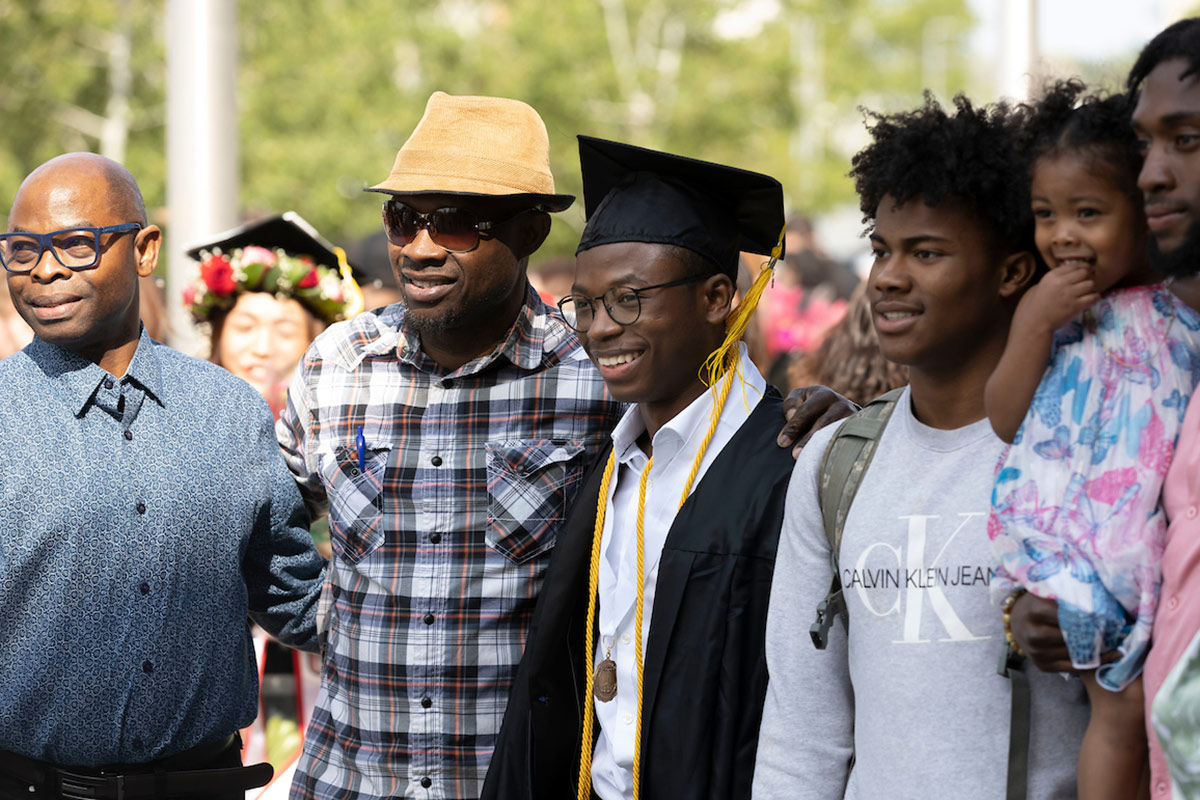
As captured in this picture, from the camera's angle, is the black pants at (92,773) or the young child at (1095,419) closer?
the young child at (1095,419)

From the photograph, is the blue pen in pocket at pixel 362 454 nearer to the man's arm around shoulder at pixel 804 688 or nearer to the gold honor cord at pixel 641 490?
the gold honor cord at pixel 641 490

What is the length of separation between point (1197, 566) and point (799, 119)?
28.0 metres

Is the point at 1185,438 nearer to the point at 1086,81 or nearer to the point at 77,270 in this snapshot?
the point at 1086,81

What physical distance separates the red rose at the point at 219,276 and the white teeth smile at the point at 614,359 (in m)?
3.46

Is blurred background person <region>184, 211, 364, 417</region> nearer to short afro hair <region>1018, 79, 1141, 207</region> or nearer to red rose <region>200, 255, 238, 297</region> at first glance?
red rose <region>200, 255, 238, 297</region>

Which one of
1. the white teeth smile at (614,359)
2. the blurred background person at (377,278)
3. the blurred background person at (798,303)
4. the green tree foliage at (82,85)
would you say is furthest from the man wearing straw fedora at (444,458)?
the green tree foliage at (82,85)

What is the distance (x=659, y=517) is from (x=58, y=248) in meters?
1.75

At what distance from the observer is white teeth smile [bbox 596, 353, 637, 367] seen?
3.64 metres

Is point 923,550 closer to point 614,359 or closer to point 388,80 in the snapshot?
point 614,359

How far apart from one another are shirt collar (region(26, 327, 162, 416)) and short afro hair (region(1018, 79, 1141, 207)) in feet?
7.98

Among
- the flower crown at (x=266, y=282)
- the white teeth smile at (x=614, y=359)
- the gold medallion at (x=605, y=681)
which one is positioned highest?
the flower crown at (x=266, y=282)

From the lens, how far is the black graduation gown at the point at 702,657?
3.33 metres

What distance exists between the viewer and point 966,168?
306 centimetres

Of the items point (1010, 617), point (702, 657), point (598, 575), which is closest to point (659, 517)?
point (598, 575)
